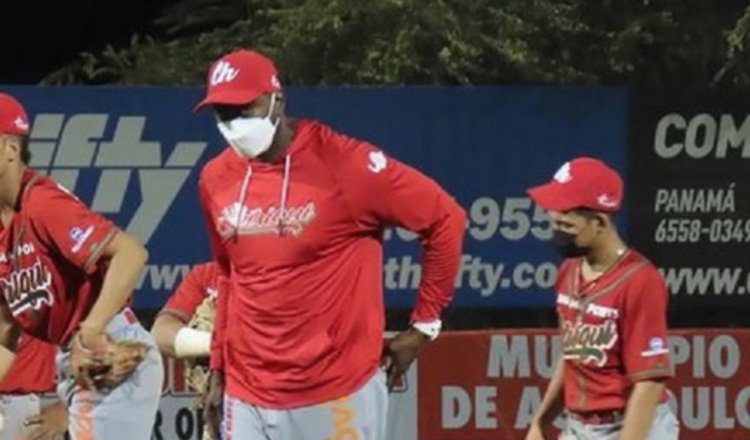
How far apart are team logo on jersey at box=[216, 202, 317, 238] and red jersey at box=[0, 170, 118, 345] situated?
20.3 inches

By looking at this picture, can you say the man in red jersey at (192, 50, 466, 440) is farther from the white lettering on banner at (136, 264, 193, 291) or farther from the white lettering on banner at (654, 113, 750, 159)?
the white lettering on banner at (654, 113, 750, 159)

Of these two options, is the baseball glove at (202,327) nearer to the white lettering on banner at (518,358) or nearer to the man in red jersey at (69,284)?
the man in red jersey at (69,284)

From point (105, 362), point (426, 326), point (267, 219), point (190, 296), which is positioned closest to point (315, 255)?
point (267, 219)

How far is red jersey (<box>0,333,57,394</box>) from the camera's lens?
8648 millimetres

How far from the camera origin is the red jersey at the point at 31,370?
340 inches

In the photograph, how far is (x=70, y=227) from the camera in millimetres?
7477

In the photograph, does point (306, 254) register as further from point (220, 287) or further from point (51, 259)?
point (51, 259)

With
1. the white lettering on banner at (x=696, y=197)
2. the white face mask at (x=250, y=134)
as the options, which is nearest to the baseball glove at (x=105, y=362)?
the white face mask at (x=250, y=134)

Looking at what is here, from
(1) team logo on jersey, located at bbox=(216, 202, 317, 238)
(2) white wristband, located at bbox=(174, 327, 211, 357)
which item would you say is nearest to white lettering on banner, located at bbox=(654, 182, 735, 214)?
(2) white wristband, located at bbox=(174, 327, 211, 357)

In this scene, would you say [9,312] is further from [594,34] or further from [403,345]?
[594,34]

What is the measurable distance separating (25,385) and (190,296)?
717 millimetres

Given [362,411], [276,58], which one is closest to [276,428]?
[362,411]

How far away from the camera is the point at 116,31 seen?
16.0 metres

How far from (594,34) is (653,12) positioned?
39cm
